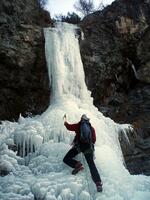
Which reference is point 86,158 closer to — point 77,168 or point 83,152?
point 83,152

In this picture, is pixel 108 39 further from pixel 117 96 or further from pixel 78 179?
pixel 78 179

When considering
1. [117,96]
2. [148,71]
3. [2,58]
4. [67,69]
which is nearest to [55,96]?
[67,69]

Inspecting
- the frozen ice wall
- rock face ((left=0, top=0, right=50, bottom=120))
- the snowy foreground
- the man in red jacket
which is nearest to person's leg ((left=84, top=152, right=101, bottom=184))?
the man in red jacket

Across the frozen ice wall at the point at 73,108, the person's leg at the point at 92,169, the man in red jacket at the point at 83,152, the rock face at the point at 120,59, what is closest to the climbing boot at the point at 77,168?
the man in red jacket at the point at 83,152

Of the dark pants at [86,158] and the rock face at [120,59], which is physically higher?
the rock face at [120,59]

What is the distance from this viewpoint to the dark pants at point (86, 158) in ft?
31.5

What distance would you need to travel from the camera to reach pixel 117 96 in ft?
54.9

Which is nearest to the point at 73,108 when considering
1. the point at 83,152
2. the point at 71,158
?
the point at 71,158

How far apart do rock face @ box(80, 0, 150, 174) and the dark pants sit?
4931mm

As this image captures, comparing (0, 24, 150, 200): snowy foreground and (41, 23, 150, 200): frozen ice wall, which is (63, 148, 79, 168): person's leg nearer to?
(0, 24, 150, 200): snowy foreground

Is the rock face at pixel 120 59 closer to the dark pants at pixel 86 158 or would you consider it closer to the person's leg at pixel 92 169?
the dark pants at pixel 86 158

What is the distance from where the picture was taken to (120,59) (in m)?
16.8

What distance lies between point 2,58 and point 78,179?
229 inches

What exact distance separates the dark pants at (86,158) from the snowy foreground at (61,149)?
0.25 m
